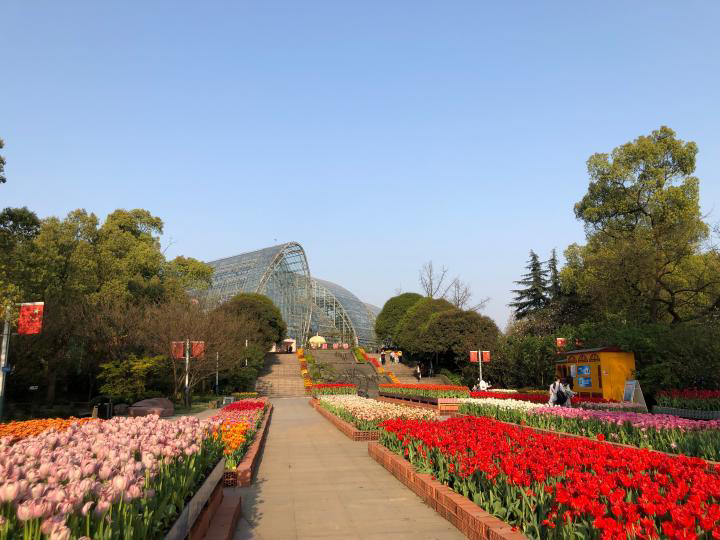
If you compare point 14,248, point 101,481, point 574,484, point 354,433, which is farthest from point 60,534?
point 14,248

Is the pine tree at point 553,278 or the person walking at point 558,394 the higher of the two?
the pine tree at point 553,278

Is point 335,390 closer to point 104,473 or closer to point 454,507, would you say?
point 454,507

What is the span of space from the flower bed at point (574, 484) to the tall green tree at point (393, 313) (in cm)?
5521

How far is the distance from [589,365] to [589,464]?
14.4 m

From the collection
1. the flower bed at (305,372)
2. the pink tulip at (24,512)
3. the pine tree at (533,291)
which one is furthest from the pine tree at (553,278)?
the pink tulip at (24,512)

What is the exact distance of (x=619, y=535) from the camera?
3006 mm

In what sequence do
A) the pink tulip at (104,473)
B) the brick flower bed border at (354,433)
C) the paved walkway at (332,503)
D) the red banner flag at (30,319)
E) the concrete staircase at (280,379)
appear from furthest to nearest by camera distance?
the concrete staircase at (280,379)
the red banner flag at (30,319)
the brick flower bed border at (354,433)
the paved walkway at (332,503)
the pink tulip at (104,473)

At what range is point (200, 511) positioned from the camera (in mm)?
4191

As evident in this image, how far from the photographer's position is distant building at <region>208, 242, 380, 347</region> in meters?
71.4

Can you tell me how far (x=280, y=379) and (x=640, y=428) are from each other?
3528cm

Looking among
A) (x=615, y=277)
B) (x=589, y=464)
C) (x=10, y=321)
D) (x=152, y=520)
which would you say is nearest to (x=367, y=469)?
(x=589, y=464)

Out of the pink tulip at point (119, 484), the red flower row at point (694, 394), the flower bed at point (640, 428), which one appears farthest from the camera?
the red flower row at point (694, 394)

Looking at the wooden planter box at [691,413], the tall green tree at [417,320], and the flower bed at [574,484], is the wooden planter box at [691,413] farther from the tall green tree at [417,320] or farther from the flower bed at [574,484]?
the tall green tree at [417,320]

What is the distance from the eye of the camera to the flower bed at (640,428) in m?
7.18
